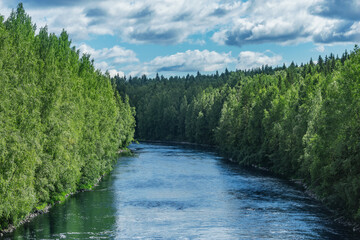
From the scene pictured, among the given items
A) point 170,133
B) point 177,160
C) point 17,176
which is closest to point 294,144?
point 177,160

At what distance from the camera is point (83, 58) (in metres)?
81.2

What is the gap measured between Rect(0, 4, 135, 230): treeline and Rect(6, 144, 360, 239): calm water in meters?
3.30

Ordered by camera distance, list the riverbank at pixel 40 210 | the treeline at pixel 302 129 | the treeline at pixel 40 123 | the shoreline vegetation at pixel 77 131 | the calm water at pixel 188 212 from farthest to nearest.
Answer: the treeline at pixel 302 129
the calm water at pixel 188 212
the riverbank at pixel 40 210
the shoreline vegetation at pixel 77 131
the treeline at pixel 40 123

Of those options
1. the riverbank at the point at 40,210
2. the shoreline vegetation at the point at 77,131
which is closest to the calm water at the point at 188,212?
the riverbank at the point at 40,210

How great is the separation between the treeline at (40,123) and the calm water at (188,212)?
330 cm

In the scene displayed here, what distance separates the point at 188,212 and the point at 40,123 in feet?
57.9

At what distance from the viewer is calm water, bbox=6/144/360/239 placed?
40.0 m

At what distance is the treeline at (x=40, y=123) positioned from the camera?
34.5m

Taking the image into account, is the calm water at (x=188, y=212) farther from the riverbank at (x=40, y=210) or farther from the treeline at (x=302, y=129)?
the treeline at (x=302, y=129)

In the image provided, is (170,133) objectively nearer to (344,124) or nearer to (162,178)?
(162,178)

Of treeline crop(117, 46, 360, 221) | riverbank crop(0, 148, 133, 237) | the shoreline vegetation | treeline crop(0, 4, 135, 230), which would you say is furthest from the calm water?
treeline crop(117, 46, 360, 221)

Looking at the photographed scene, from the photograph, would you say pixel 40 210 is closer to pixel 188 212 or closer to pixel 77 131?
pixel 77 131

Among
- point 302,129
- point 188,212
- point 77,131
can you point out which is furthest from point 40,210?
point 302,129

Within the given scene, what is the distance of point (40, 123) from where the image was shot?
43.3 m
